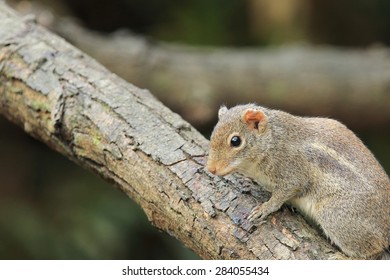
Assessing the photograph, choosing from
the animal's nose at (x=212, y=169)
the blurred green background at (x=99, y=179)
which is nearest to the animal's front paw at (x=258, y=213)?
the animal's nose at (x=212, y=169)

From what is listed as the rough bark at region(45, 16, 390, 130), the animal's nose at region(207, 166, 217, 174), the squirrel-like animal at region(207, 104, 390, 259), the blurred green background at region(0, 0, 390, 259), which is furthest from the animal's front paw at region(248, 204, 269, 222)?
the blurred green background at region(0, 0, 390, 259)

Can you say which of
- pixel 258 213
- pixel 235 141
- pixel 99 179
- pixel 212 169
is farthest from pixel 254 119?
pixel 99 179

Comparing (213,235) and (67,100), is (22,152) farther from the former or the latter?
(213,235)

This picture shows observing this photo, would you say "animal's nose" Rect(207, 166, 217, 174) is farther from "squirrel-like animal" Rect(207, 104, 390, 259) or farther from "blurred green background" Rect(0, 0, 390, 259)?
"blurred green background" Rect(0, 0, 390, 259)

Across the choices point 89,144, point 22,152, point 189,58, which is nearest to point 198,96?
point 189,58

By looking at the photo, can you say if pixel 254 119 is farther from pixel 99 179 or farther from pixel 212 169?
pixel 99 179
